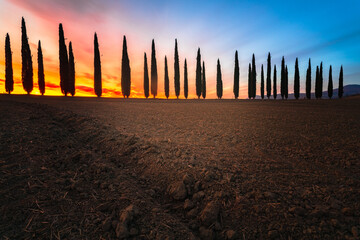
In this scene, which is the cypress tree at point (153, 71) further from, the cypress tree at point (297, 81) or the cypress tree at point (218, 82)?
the cypress tree at point (297, 81)

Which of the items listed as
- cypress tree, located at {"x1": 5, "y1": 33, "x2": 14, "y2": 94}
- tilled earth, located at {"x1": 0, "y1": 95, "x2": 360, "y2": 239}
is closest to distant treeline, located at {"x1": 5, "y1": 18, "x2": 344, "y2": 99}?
cypress tree, located at {"x1": 5, "y1": 33, "x2": 14, "y2": 94}

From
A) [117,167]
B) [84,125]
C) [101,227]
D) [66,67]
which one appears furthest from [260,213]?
[66,67]

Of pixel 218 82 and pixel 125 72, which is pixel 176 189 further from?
pixel 218 82

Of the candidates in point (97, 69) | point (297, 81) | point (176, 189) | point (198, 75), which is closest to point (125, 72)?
point (97, 69)

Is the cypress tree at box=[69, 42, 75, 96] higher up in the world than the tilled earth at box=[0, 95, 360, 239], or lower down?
Result: higher up

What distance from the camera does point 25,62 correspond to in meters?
26.1

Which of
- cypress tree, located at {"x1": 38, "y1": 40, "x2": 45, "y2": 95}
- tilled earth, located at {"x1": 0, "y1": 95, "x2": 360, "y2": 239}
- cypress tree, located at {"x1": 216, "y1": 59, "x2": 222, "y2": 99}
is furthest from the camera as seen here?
cypress tree, located at {"x1": 216, "y1": 59, "x2": 222, "y2": 99}

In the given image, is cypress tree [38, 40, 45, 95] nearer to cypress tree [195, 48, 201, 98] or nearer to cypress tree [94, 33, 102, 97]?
cypress tree [94, 33, 102, 97]

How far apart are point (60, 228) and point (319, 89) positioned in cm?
4921

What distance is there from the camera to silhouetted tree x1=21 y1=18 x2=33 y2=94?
85.3 ft

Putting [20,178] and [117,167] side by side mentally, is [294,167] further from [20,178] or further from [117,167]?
[20,178]

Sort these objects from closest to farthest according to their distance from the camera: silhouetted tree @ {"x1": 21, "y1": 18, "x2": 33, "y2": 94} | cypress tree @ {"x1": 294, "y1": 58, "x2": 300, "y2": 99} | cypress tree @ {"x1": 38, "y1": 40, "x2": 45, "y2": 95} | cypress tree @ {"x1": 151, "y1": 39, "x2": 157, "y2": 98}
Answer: silhouetted tree @ {"x1": 21, "y1": 18, "x2": 33, "y2": 94} < cypress tree @ {"x1": 38, "y1": 40, "x2": 45, "y2": 95} < cypress tree @ {"x1": 151, "y1": 39, "x2": 157, "y2": 98} < cypress tree @ {"x1": 294, "y1": 58, "x2": 300, "y2": 99}

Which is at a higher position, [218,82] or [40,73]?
[40,73]

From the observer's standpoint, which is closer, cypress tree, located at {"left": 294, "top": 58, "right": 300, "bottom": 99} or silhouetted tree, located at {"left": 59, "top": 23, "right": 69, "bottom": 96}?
silhouetted tree, located at {"left": 59, "top": 23, "right": 69, "bottom": 96}
